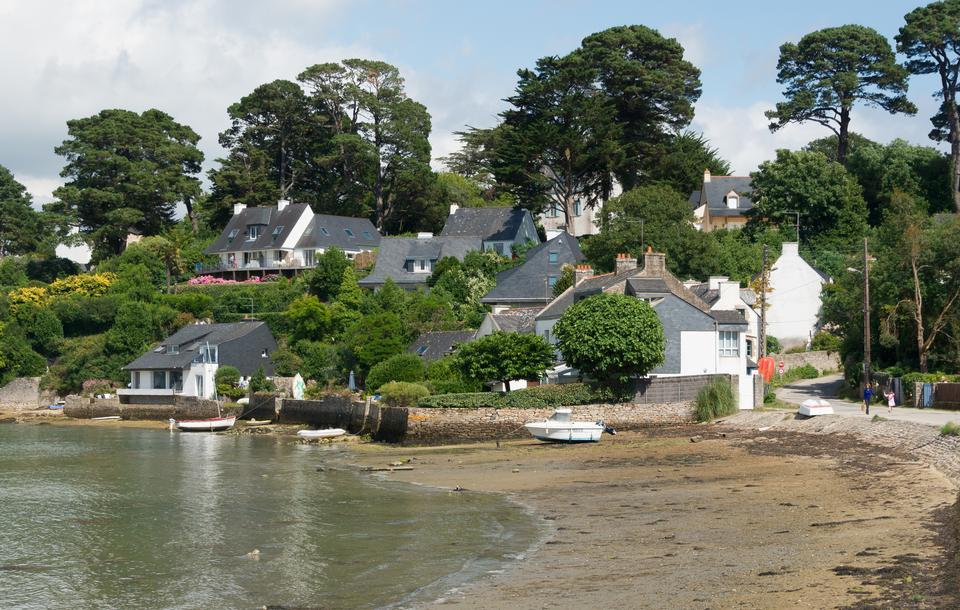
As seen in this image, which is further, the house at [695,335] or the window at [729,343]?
the window at [729,343]

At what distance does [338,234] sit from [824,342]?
43.9 meters

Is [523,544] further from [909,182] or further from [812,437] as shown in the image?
A: [909,182]

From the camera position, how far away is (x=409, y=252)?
8475 centimetres

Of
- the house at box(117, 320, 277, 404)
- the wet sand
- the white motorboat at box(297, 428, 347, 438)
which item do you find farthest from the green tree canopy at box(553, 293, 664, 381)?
the house at box(117, 320, 277, 404)

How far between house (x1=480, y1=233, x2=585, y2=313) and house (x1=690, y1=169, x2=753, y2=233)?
45.4 ft

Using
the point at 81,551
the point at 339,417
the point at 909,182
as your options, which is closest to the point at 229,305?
the point at 339,417

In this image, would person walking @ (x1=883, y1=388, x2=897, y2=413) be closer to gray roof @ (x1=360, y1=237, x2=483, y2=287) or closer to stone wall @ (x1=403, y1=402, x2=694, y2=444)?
stone wall @ (x1=403, y1=402, x2=694, y2=444)

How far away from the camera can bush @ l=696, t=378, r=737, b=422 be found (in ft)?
155

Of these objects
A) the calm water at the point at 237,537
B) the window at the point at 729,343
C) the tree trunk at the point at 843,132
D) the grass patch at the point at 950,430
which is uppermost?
the tree trunk at the point at 843,132

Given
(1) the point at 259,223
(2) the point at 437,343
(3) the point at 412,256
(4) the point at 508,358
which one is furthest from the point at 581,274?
(1) the point at 259,223

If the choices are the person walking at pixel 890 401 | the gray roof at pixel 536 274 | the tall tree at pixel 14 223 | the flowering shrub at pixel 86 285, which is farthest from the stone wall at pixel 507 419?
the tall tree at pixel 14 223

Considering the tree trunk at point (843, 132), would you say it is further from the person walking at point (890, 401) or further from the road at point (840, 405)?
the person walking at point (890, 401)

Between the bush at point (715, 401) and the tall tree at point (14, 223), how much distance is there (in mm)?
91257

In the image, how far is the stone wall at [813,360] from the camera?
63.0 m
